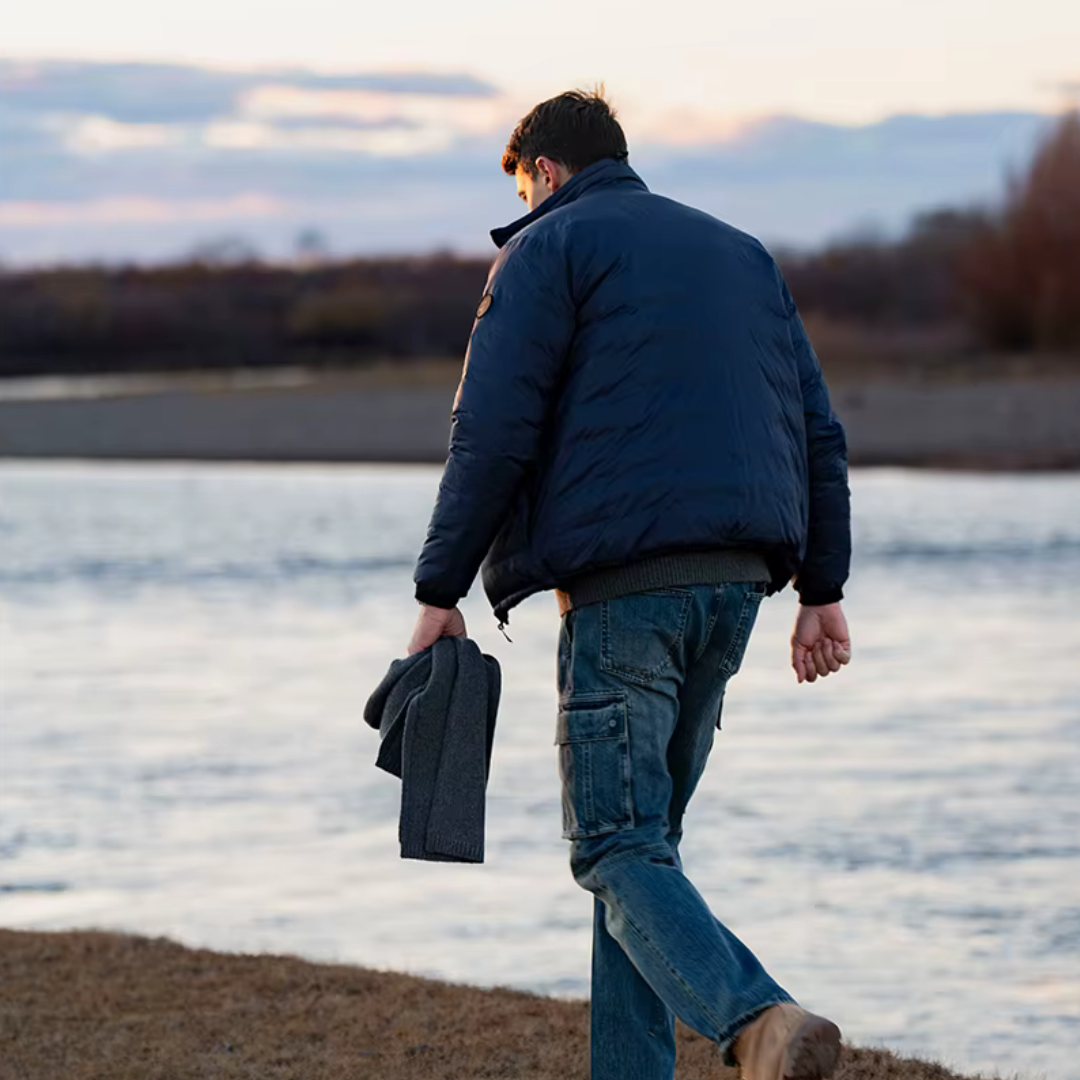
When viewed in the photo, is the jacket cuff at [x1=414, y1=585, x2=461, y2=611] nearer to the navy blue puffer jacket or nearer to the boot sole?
the navy blue puffer jacket

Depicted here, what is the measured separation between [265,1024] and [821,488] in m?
1.91

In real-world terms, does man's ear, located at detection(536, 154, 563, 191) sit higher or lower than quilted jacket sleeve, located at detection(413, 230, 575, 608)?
higher

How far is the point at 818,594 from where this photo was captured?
166 inches

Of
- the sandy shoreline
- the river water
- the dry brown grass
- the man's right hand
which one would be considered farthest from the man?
the sandy shoreline

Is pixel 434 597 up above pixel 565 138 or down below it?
below

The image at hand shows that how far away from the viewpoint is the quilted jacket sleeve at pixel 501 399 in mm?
3824

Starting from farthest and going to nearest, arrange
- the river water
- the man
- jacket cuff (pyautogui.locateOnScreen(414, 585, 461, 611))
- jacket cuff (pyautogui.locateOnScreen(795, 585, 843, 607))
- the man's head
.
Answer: the river water → jacket cuff (pyautogui.locateOnScreen(795, 585, 843, 607)) → the man's head → jacket cuff (pyautogui.locateOnScreen(414, 585, 461, 611)) → the man

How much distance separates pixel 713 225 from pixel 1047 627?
Result: 8.38 m

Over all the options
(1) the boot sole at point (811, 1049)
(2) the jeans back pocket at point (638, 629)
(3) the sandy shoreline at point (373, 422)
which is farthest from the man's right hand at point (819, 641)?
(3) the sandy shoreline at point (373, 422)

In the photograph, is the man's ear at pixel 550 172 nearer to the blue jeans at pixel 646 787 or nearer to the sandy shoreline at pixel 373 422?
the blue jeans at pixel 646 787

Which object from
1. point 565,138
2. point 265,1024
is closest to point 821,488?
point 565,138

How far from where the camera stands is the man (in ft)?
12.5

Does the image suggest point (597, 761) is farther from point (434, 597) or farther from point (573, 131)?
point (573, 131)

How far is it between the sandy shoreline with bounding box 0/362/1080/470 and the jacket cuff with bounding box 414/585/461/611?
78.8ft
